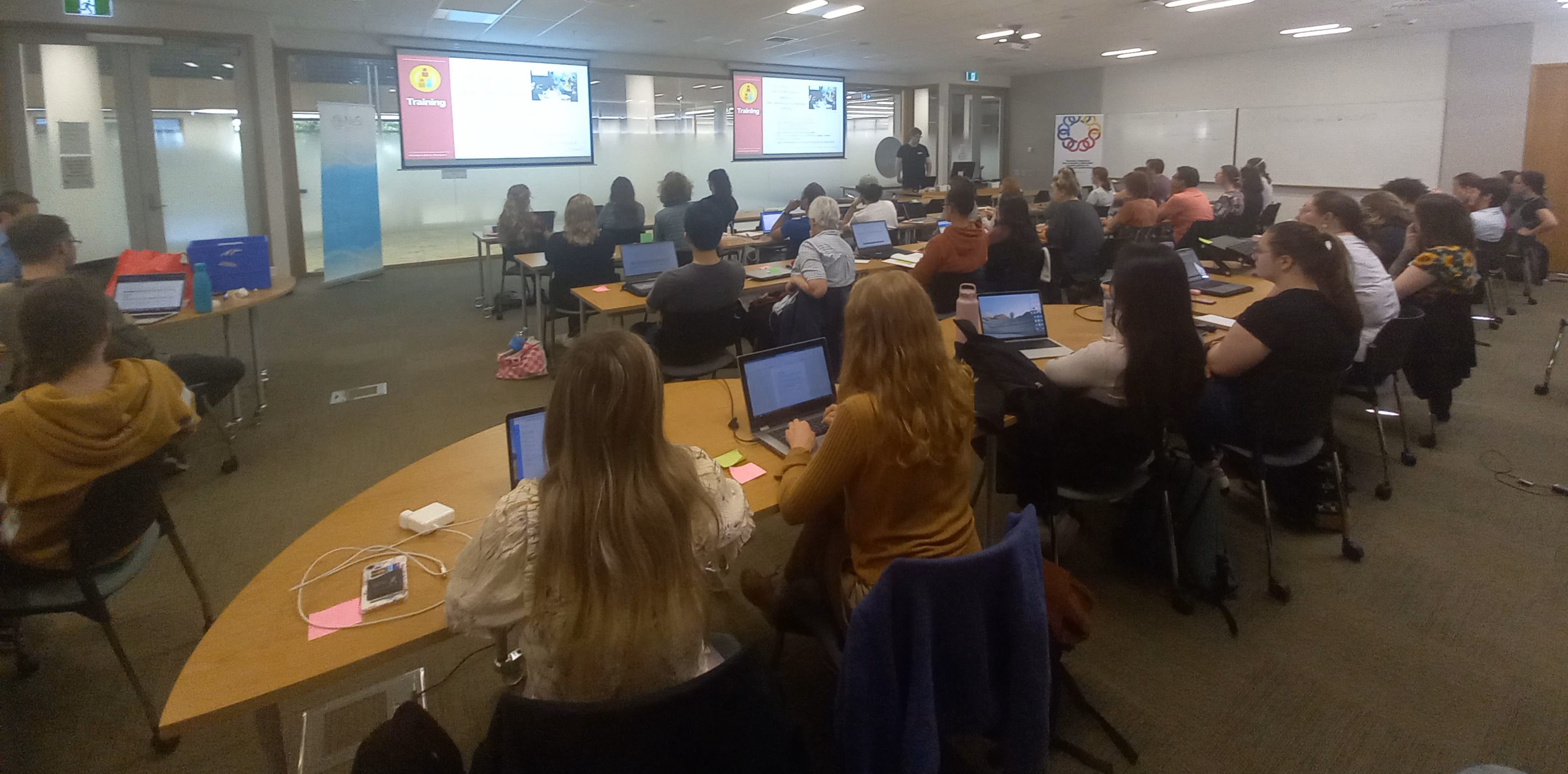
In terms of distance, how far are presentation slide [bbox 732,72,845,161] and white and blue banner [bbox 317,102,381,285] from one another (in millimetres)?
4420

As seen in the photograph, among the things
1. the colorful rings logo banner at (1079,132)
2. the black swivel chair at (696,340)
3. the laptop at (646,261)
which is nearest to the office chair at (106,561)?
the black swivel chair at (696,340)

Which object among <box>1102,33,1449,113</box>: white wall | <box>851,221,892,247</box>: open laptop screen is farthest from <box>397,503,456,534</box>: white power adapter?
<box>1102,33,1449,113</box>: white wall

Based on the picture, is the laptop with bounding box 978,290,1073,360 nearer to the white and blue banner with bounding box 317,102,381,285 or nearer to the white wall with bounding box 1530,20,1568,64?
the white and blue banner with bounding box 317,102,381,285

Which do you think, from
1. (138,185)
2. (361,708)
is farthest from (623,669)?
(138,185)

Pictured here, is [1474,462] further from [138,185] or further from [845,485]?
[138,185]

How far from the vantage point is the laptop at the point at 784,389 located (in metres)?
2.34

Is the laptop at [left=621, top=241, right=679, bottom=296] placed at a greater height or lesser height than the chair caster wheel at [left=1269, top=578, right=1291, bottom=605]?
greater

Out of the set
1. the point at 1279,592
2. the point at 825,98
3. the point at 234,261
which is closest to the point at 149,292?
the point at 234,261

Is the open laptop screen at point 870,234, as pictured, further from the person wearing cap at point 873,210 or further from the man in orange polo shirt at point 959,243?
the man in orange polo shirt at point 959,243

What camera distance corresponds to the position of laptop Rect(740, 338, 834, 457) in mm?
2338

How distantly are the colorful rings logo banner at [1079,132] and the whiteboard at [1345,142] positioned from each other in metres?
2.40

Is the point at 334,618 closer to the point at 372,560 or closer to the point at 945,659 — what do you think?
the point at 372,560

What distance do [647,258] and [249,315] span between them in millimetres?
2363

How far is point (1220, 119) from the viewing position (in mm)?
11820
